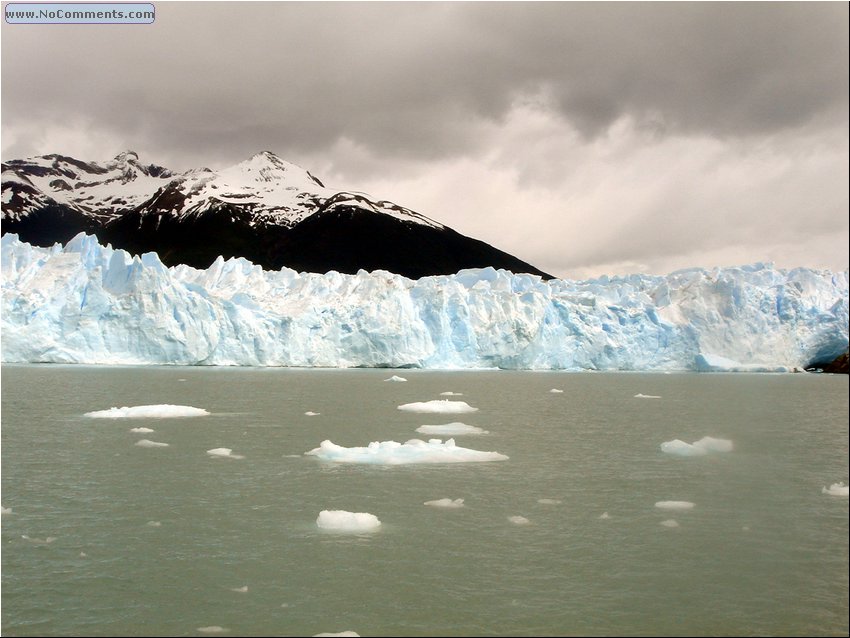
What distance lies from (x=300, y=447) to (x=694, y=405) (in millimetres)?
17419

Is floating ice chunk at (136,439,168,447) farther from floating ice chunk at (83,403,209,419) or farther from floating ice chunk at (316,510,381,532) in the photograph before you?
floating ice chunk at (316,510,381,532)

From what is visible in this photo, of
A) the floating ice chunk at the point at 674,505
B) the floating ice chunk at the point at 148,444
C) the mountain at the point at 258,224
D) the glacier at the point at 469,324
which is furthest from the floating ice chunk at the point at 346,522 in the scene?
the mountain at the point at 258,224

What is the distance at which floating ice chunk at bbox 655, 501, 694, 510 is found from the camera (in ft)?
38.1

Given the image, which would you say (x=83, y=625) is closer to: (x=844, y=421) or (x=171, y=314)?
(x=844, y=421)

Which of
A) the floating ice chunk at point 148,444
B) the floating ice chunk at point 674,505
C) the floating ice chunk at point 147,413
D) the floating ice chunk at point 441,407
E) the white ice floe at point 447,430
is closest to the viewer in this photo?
the floating ice chunk at point 674,505

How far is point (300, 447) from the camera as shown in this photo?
17.7m

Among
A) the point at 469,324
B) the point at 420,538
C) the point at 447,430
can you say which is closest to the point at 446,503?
the point at 420,538

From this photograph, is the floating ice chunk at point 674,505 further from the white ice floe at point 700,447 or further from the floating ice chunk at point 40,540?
the floating ice chunk at point 40,540

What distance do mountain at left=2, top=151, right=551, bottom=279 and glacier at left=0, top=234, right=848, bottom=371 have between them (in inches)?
3116

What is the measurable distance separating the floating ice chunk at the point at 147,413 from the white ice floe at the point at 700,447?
14.7 metres

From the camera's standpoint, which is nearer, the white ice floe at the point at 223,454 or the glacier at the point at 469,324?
the white ice floe at the point at 223,454

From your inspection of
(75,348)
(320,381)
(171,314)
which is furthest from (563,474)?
(75,348)

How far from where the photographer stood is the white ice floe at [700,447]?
46.1 ft

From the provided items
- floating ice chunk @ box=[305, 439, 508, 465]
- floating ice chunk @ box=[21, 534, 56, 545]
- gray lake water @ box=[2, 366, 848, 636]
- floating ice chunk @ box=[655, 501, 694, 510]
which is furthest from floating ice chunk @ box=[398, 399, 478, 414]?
floating ice chunk @ box=[21, 534, 56, 545]
